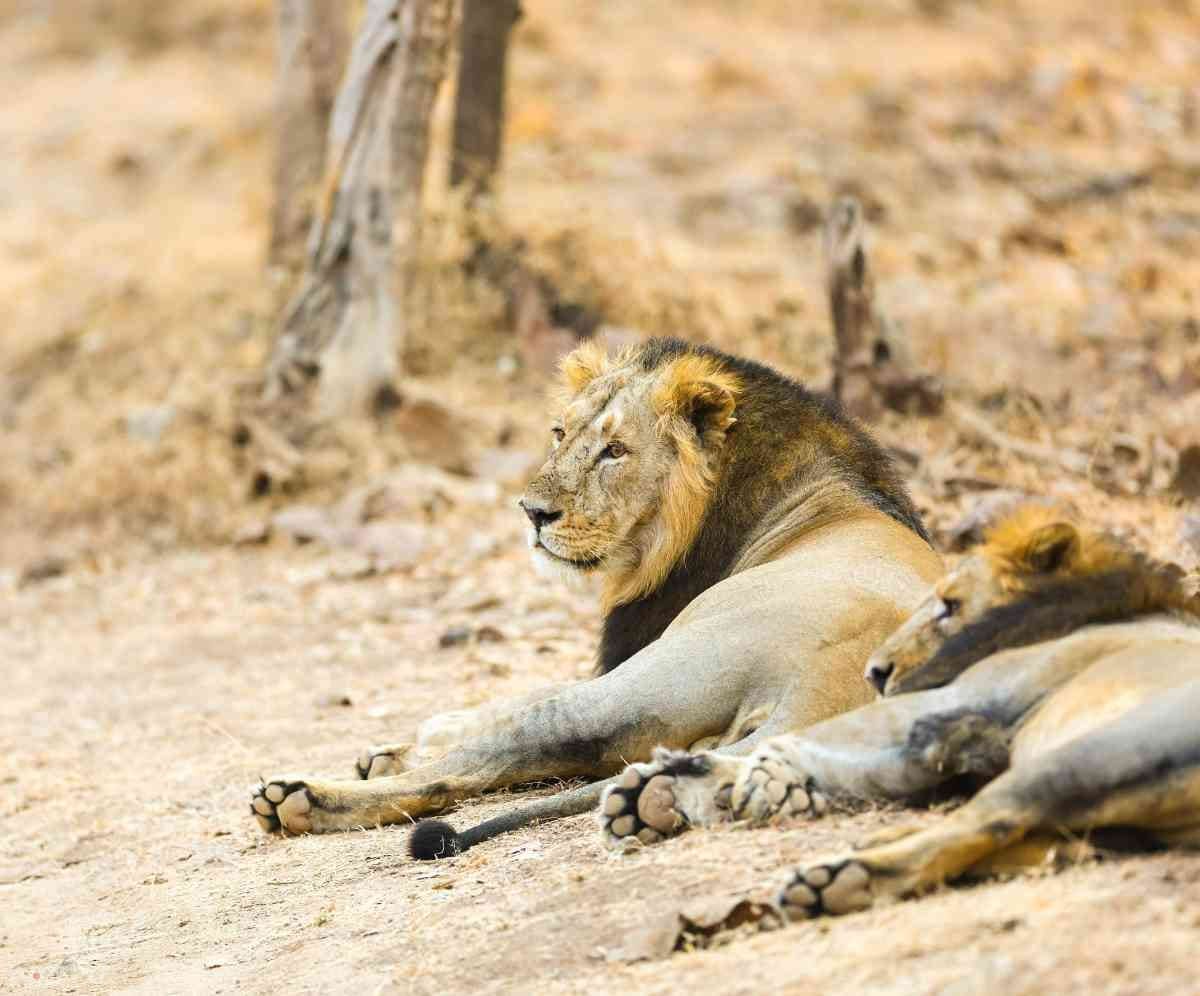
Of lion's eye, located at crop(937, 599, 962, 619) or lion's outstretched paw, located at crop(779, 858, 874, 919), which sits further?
lion's eye, located at crop(937, 599, 962, 619)

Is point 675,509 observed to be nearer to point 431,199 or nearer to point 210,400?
point 210,400

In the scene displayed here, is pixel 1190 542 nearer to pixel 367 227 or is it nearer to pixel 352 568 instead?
pixel 352 568

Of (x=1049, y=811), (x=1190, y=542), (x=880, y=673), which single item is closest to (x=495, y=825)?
(x=880, y=673)

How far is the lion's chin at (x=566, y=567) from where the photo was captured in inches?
204

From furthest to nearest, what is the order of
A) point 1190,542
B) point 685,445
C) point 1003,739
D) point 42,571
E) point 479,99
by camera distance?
1. point 479,99
2. point 42,571
3. point 1190,542
4. point 685,445
5. point 1003,739

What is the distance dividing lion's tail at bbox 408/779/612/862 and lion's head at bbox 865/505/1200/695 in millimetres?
899

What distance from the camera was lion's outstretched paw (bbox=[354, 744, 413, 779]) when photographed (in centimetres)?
511

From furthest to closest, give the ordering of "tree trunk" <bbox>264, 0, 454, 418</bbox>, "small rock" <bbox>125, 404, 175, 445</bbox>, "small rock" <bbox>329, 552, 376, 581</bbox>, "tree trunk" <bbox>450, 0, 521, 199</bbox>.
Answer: "tree trunk" <bbox>450, 0, 521, 199</bbox> → "small rock" <bbox>125, 404, 175, 445</bbox> → "tree trunk" <bbox>264, 0, 454, 418</bbox> → "small rock" <bbox>329, 552, 376, 581</bbox>

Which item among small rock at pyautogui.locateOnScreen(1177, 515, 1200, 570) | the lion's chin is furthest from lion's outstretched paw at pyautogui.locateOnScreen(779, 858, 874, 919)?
small rock at pyautogui.locateOnScreen(1177, 515, 1200, 570)

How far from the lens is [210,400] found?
37.4 ft

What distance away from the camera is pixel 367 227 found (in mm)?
10859

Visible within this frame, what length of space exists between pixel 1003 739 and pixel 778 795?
0.52m

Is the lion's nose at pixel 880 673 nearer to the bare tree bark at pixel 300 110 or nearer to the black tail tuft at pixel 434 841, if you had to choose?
the black tail tuft at pixel 434 841

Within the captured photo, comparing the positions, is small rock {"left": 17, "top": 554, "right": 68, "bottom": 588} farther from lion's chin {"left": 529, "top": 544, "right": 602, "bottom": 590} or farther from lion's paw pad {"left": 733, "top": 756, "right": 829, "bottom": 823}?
lion's paw pad {"left": 733, "top": 756, "right": 829, "bottom": 823}
